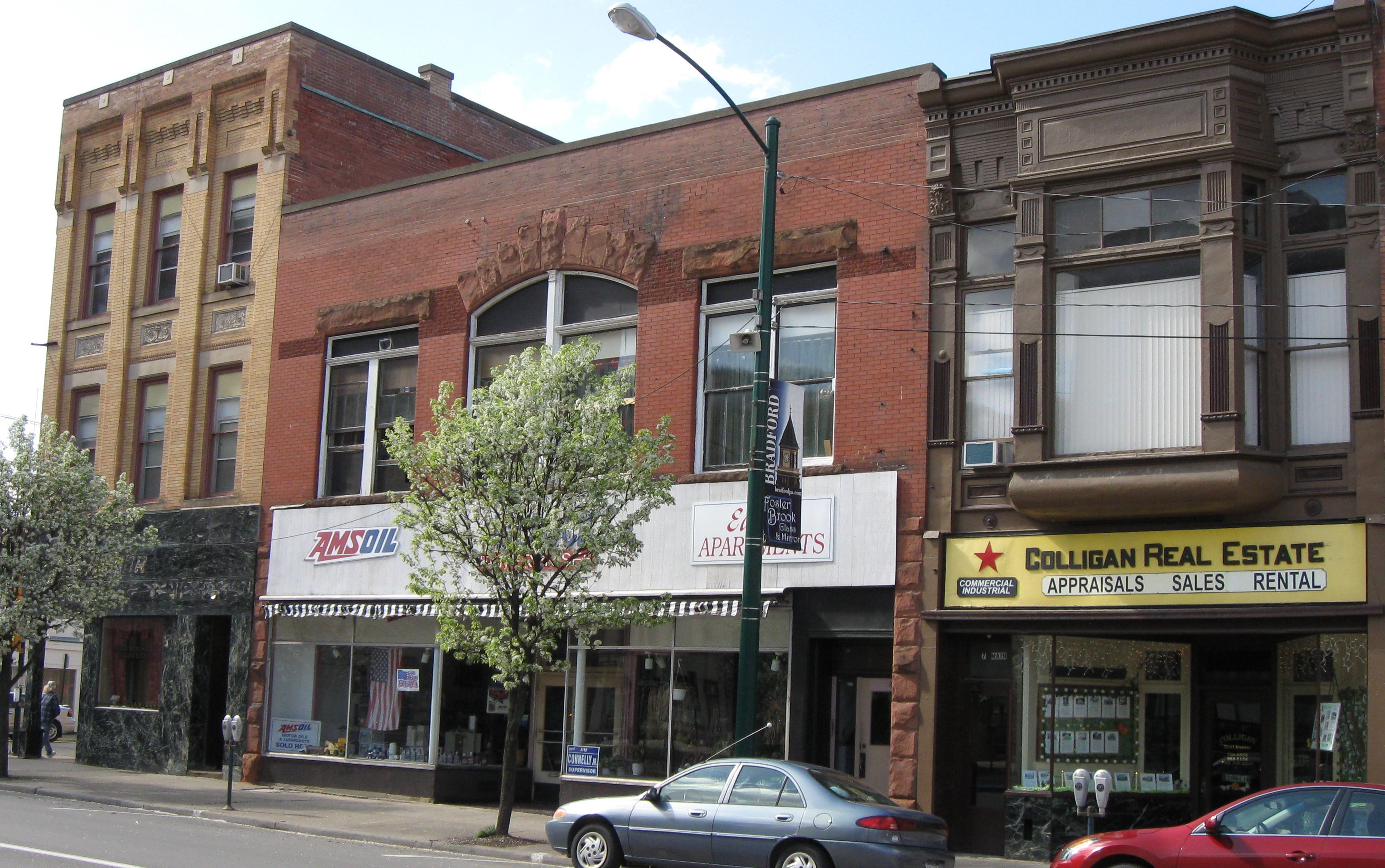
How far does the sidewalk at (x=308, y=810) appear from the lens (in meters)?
16.9

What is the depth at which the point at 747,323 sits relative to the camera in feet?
65.9

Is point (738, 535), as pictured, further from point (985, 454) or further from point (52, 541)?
point (52, 541)

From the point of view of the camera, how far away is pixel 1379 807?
1118 centimetres

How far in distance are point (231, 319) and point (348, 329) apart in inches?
136

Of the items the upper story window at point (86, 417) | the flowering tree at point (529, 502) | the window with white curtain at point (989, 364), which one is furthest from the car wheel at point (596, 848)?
the upper story window at point (86, 417)

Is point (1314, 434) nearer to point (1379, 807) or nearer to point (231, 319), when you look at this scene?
point (1379, 807)

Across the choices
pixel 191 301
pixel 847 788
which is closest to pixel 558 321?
pixel 191 301

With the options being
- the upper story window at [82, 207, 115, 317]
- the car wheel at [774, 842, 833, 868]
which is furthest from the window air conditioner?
the upper story window at [82, 207, 115, 317]

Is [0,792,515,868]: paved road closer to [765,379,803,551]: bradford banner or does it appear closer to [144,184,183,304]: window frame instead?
[765,379,803,551]: bradford banner

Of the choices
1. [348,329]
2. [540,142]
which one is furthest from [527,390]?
[540,142]

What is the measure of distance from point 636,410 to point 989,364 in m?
5.45

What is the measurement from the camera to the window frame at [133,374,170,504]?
2762 centimetres

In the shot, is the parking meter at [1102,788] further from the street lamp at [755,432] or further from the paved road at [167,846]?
the paved road at [167,846]

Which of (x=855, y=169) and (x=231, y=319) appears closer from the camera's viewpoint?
(x=855, y=169)
